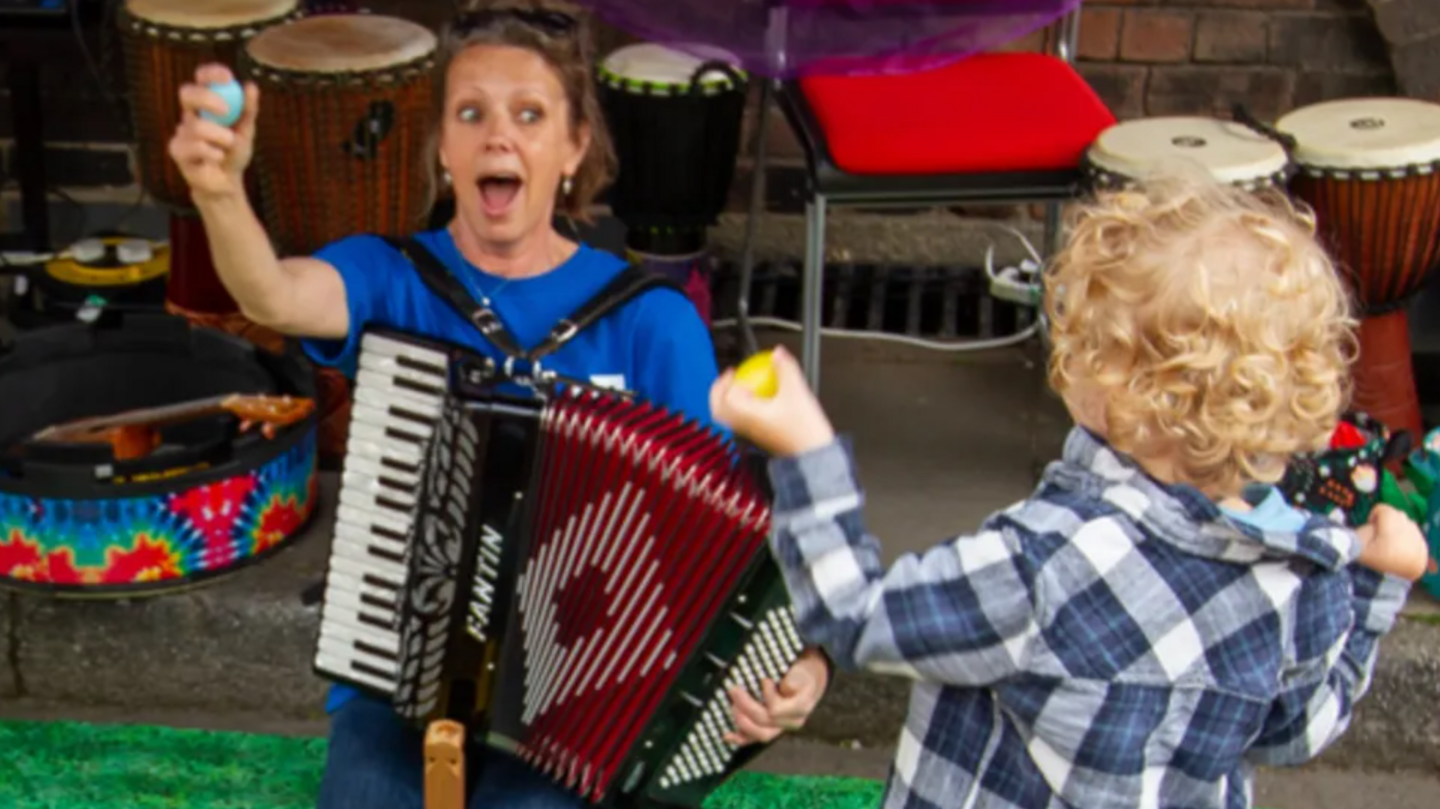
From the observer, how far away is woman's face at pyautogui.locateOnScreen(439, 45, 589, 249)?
7.84 ft

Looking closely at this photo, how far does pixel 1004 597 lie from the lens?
1.73 metres

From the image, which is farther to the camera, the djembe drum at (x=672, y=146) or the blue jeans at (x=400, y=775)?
the djembe drum at (x=672, y=146)

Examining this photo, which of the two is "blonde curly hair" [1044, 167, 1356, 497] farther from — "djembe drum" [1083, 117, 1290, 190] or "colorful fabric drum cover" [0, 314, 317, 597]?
"colorful fabric drum cover" [0, 314, 317, 597]

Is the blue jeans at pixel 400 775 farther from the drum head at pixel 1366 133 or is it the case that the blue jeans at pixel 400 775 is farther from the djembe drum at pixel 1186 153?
the drum head at pixel 1366 133

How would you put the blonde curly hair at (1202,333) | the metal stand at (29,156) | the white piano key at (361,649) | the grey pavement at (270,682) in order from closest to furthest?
1. the blonde curly hair at (1202,333)
2. the white piano key at (361,649)
3. the grey pavement at (270,682)
4. the metal stand at (29,156)

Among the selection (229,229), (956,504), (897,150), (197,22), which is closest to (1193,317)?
(229,229)

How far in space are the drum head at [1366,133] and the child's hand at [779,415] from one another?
1.91 metres

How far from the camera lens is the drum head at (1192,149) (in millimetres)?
3211

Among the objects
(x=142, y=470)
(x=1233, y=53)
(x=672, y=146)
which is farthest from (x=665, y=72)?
(x=1233, y=53)

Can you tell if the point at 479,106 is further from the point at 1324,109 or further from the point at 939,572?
the point at 1324,109

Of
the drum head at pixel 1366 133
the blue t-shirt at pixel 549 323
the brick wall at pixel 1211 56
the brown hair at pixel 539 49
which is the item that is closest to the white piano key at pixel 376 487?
the blue t-shirt at pixel 549 323

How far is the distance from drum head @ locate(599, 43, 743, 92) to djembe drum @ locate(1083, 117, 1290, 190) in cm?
64

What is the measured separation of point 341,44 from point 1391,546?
2178 mm

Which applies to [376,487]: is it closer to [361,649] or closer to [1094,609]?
[361,649]
